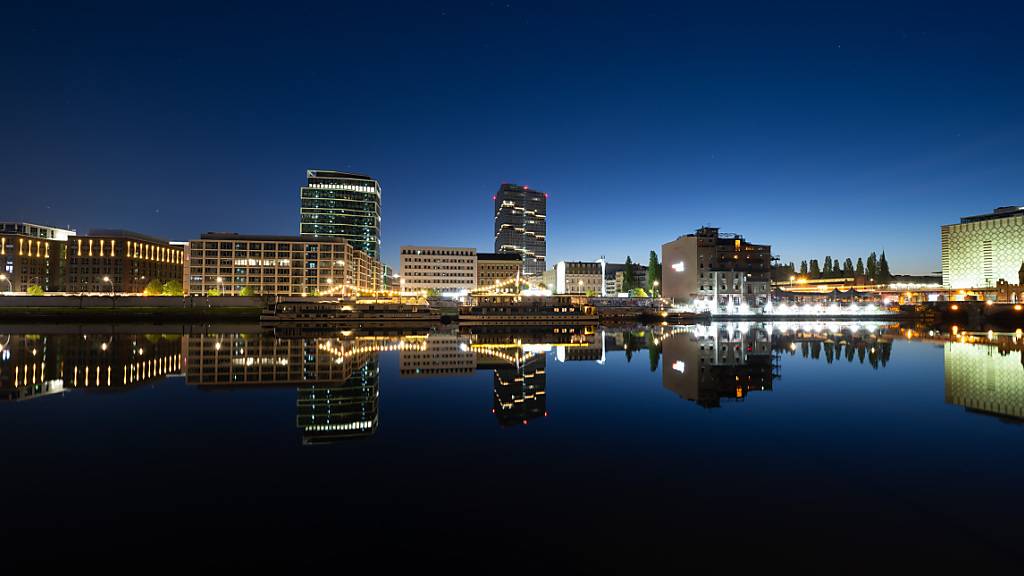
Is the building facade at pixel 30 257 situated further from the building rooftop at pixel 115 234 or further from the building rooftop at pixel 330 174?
the building rooftop at pixel 330 174

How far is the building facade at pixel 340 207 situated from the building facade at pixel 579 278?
70590 millimetres

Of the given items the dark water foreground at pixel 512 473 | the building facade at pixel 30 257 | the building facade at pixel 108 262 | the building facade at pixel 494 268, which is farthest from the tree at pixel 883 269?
→ the building facade at pixel 30 257

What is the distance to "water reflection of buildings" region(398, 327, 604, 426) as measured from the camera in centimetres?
1556

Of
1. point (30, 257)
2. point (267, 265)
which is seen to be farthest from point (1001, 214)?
point (30, 257)

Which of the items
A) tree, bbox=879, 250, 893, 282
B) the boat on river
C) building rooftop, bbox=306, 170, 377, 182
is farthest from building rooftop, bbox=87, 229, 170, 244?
tree, bbox=879, 250, 893, 282

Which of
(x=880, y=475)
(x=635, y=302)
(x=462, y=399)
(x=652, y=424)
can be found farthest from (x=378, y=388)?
(x=635, y=302)

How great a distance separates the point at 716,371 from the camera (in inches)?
930

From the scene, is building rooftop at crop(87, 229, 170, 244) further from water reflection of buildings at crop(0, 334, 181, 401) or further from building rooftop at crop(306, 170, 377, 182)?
water reflection of buildings at crop(0, 334, 181, 401)

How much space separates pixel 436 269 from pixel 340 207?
46.7 meters

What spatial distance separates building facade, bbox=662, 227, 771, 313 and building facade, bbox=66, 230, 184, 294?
138776 millimetres

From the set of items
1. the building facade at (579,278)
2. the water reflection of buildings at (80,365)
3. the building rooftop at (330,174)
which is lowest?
the water reflection of buildings at (80,365)

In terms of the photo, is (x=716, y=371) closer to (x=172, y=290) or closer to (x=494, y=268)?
(x=172, y=290)

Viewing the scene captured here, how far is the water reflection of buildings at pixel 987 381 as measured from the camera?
15422 millimetres

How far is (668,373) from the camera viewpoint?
2311cm
